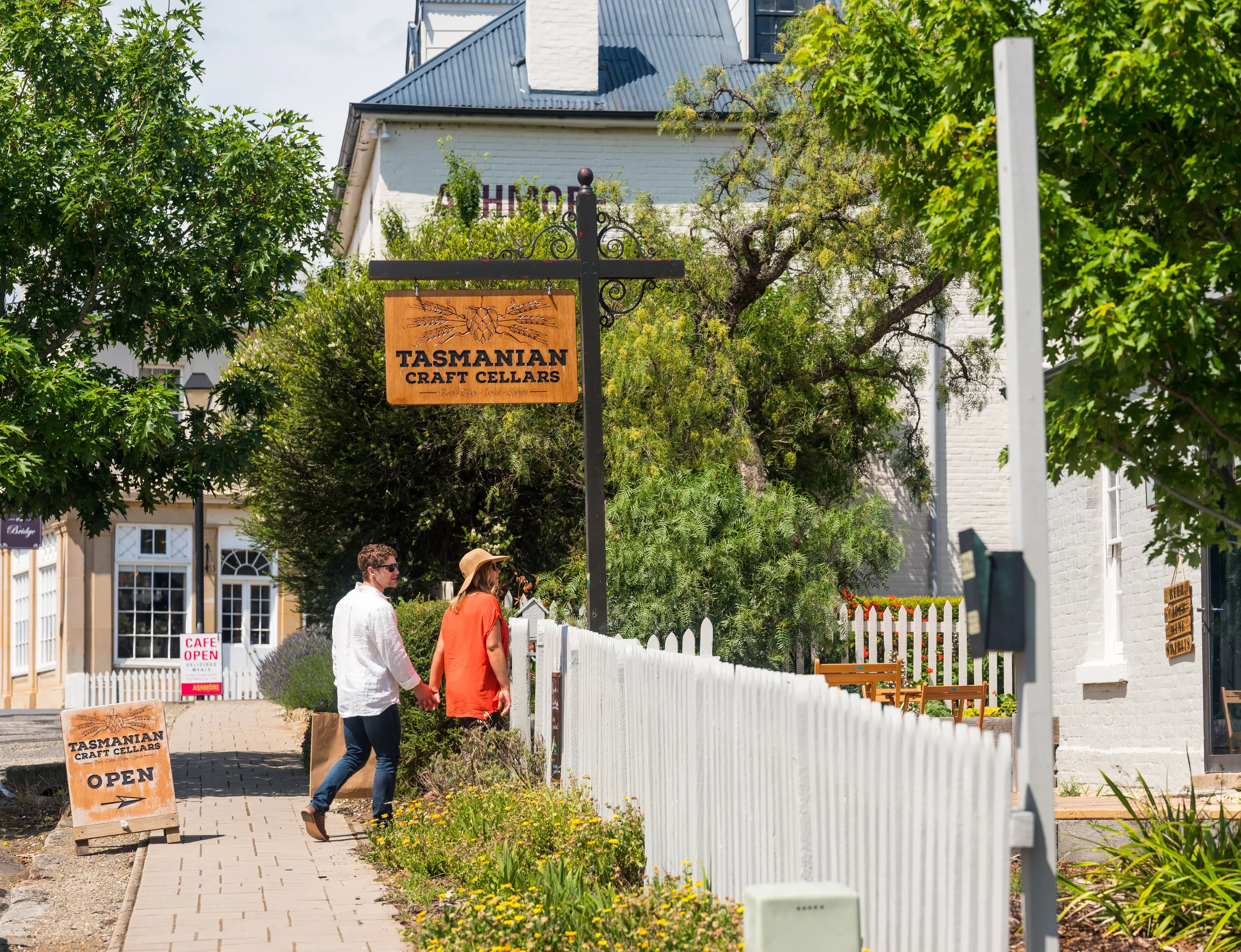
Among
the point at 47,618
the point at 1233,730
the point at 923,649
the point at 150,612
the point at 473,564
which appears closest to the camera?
the point at 473,564

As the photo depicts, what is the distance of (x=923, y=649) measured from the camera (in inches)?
677

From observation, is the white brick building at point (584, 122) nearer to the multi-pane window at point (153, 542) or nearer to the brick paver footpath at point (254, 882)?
the multi-pane window at point (153, 542)

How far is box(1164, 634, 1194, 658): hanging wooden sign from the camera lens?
10445 mm

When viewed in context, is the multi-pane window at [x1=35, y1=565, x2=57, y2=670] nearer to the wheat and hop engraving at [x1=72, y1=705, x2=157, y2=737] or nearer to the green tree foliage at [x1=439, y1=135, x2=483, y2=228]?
the green tree foliage at [x1=439, y1=135, x2=483, y2=228]

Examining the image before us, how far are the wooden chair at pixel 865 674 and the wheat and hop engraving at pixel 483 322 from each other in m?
6.00

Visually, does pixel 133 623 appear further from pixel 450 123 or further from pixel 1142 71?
pixel 1142 71

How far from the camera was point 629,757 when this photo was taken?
7.07 m

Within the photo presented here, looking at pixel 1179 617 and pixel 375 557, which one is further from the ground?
pixel 375 557

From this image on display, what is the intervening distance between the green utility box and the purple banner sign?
17.7 metres

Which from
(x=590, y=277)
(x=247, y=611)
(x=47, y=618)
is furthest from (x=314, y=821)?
(x=47, y=618)

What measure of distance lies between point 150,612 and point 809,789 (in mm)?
27171

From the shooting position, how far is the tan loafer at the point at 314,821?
28.0 ft

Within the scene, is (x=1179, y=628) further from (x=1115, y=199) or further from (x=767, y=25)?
(x=767, y=25)

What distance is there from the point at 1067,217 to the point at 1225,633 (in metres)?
6.27
